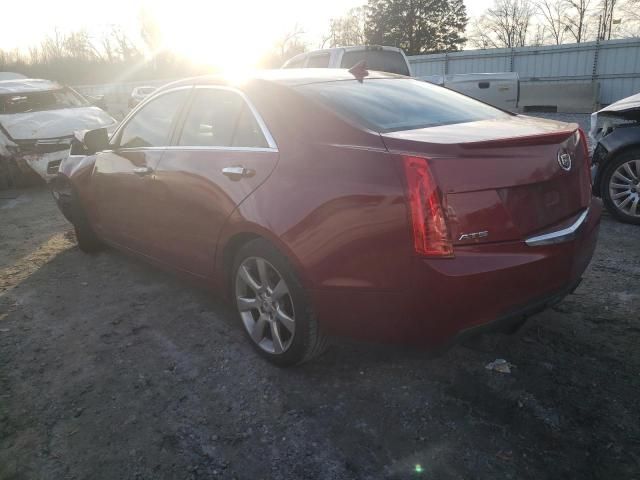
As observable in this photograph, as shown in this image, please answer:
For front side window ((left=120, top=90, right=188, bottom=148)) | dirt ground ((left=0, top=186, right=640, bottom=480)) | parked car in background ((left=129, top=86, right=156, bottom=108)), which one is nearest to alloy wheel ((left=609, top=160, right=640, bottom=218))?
dirt ground ((left=0, top=186, right=640, bottom=480))

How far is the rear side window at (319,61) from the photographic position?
9.20m

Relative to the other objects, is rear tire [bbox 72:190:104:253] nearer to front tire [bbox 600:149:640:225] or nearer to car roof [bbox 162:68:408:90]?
car roof [bbox 162:68:408:90]

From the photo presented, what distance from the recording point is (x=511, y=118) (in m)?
3.10

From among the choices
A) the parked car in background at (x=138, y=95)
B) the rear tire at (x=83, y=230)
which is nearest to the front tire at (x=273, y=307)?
the rear tire at (x=83, y=230)

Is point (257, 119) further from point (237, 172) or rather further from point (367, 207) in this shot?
point (367, 207)

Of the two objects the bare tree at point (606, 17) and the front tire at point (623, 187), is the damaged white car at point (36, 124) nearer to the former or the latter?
the front tire at point (623, 187)

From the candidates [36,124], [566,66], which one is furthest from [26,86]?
[566,66]

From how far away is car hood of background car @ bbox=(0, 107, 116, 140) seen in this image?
863 centimetres

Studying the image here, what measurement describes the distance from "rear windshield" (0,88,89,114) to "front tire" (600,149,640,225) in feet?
29.9

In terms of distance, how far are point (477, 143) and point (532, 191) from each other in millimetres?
370

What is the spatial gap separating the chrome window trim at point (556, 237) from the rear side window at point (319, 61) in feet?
23.9

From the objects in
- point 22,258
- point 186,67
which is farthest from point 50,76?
point 22,258

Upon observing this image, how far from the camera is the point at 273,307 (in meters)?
2.88

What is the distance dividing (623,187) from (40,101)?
9.68m
